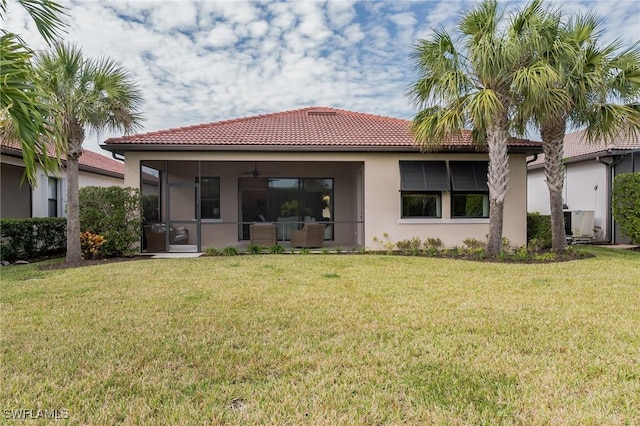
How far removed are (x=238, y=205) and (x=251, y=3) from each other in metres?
7.69

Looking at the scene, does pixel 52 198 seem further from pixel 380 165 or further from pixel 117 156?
pixel 380 165

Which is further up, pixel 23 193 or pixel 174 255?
pixel 23 193

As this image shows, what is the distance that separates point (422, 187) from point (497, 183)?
224 cm

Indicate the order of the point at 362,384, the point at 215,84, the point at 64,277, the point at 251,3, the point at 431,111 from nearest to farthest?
the point at 362,384, the point at 64,277, the point at 431,111, the point at 251,3, the point at 215,84

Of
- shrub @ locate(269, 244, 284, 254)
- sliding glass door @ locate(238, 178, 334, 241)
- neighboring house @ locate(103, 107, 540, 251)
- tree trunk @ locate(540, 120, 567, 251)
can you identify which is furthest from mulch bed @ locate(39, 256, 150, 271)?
tree trunk @ locate(540, 120, 567, 251)

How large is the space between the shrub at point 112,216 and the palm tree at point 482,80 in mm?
9074

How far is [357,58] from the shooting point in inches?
614

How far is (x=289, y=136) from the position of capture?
39.2 feet

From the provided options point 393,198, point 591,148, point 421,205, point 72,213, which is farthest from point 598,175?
point 72,213

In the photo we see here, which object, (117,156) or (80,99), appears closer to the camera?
(80,99)

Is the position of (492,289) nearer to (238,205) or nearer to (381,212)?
(381,212)

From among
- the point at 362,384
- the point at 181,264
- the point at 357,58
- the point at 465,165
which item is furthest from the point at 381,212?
the point at 362,384

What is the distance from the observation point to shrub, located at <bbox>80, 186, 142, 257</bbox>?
1019cm

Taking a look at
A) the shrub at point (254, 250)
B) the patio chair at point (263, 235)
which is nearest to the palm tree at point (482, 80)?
the patio chair at point (263, 235)
